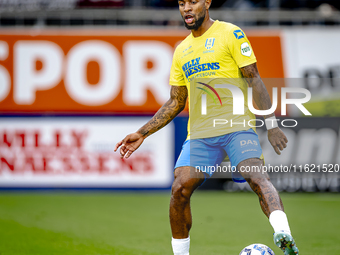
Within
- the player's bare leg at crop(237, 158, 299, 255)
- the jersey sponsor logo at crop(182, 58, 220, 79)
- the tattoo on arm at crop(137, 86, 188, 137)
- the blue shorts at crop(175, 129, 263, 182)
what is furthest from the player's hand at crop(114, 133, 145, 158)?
the player's bare leg at crop(237, 158, 299, 255)

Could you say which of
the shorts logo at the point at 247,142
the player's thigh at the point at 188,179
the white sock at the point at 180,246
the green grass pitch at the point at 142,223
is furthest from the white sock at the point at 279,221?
the green grass pitch at the point at 142,223

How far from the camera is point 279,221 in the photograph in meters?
3.59

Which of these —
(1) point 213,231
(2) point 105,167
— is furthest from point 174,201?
(2) point 105,167

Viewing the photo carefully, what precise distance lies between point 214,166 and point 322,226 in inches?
143

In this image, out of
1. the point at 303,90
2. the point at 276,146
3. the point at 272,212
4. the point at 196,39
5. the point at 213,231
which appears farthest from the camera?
the point at 303,90

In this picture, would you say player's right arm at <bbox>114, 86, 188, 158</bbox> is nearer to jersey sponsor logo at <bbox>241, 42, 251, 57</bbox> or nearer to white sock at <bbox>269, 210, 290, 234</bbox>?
jersey sponsor logo at <bbox>241, 42, 251, 57</bbox>

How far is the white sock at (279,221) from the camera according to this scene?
3.54 m

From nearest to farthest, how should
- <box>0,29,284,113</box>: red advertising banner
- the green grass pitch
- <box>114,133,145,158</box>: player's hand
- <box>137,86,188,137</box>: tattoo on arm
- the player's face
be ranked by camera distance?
the player's face, <box>114,133,145,158</box>: player's hand, <box>137,86,188,137</box>: tattoo on arm, the green grass pitch, <box>0,29,284,113</box>: red advertising banner

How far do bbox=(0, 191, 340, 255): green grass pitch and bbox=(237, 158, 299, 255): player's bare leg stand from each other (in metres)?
1.76

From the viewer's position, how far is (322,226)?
7.15 meters

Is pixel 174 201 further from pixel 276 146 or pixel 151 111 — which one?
pixel 151 111

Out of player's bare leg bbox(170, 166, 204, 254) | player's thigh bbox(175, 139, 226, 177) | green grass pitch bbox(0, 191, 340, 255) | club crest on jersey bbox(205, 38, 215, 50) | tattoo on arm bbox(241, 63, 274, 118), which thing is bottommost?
green grass pitch bbox(0, 191, 340, 255)

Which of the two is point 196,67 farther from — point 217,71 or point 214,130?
point 214,130

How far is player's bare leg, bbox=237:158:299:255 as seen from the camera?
11.4 ft
